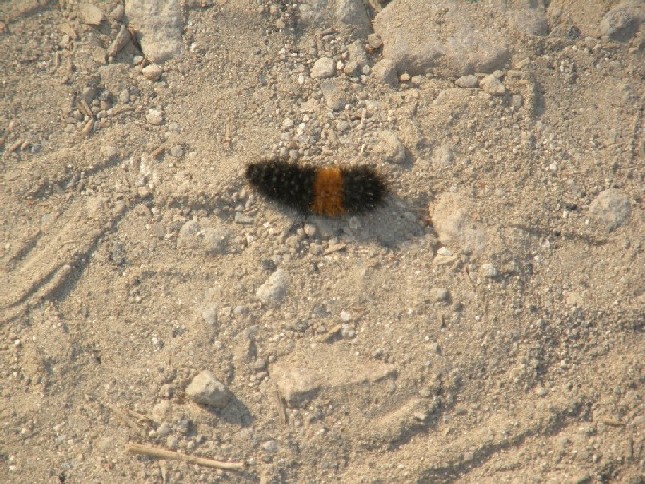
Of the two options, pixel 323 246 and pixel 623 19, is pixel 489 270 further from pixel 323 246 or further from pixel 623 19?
pixel 623 19

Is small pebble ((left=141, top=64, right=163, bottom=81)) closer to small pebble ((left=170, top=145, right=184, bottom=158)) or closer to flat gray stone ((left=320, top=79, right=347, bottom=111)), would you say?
small pebble ((left=170, top=145, right=184, bottom=158))

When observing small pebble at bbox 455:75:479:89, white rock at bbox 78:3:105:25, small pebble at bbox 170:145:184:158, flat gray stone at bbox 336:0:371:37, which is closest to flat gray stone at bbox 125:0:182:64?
white rock at bbox 78:3:105:25

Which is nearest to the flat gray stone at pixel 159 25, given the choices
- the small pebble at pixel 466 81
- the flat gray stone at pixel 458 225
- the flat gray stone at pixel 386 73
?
the flat gray stone at pixel 386 73

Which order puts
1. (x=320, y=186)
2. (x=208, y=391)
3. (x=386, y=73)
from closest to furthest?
(x=208, y=391), (x=320, y=186), (x=386, y=73)

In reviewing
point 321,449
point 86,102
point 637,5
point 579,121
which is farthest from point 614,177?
point 86,102

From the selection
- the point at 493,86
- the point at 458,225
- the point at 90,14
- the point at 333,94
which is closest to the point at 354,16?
the point at 333,94

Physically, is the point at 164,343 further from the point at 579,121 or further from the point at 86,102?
the point at 579,121
